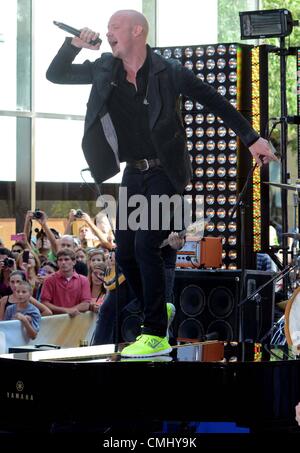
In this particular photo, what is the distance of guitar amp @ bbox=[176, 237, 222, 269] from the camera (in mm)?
8469

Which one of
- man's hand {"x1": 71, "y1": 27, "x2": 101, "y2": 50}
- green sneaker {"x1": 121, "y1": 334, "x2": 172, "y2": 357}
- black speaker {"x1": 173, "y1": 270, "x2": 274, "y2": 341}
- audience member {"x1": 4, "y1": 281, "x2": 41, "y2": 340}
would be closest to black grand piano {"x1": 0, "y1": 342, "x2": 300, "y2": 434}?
green sneaker {"x1": 121, "y1": 334, "x2": 172, "y2": 357}

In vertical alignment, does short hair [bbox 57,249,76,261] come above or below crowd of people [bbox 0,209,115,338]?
above

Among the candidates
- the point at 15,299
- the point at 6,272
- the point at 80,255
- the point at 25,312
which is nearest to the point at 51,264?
the point at 80,255

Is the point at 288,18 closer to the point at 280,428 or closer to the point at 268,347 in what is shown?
the point at 268,347

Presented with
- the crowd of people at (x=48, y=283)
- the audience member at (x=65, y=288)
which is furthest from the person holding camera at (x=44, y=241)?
the audience member at (x=65, y=288)

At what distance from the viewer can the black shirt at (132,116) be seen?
4.81 m

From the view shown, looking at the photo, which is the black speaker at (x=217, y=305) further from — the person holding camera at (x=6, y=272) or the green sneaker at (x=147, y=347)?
the green sneaker at (x=147, y=347)

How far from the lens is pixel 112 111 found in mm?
4867

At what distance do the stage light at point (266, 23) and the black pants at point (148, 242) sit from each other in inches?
165

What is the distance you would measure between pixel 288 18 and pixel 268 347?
4.26 metres

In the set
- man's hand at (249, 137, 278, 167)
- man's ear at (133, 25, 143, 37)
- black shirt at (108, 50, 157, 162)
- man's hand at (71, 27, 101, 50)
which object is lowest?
man's hand at (249, 137, 278, 167)

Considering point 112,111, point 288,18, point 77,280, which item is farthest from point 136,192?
point 288,18

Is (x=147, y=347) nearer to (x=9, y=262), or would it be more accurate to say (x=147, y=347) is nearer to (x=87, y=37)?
(x=87, y=37)

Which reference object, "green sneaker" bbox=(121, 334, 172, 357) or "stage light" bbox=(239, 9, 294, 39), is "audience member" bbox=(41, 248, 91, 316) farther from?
"green sneaker" bbox=(121, 334, 172, 357)
